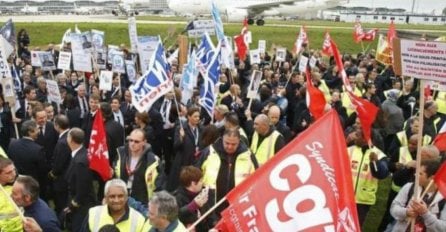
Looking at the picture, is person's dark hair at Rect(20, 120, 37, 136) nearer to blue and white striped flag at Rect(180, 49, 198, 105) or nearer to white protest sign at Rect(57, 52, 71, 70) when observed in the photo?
blue and white striped flag at Rect(180, 49, 198, 105)

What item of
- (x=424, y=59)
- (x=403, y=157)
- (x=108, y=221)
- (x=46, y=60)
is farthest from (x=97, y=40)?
(x=424, y=59)

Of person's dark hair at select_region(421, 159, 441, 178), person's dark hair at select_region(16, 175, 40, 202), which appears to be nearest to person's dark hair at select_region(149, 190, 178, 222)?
person's dark hair at select_region(16, 175, 40, 202)

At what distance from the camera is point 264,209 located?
161 inches

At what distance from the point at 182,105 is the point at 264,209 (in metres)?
5.51

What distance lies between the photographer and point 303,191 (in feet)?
13.1

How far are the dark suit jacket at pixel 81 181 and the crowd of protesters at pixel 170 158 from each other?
0.01 metres

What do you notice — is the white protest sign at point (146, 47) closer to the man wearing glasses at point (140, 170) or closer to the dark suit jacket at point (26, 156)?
the dark suit jacket at point (26, 156)

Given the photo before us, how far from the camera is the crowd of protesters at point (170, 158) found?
16.0ft

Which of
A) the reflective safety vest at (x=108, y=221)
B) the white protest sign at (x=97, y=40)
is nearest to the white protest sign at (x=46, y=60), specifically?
the white protest sign at (x=97, y=40)

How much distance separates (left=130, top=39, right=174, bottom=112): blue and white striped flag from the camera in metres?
7.81

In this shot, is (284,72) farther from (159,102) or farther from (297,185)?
(297,185)

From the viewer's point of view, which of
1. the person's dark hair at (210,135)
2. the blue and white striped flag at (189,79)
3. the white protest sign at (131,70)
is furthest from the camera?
the white protest sign at (131,70)

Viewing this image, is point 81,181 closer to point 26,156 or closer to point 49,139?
point 26,156

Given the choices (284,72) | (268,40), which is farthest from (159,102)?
(268,40)
